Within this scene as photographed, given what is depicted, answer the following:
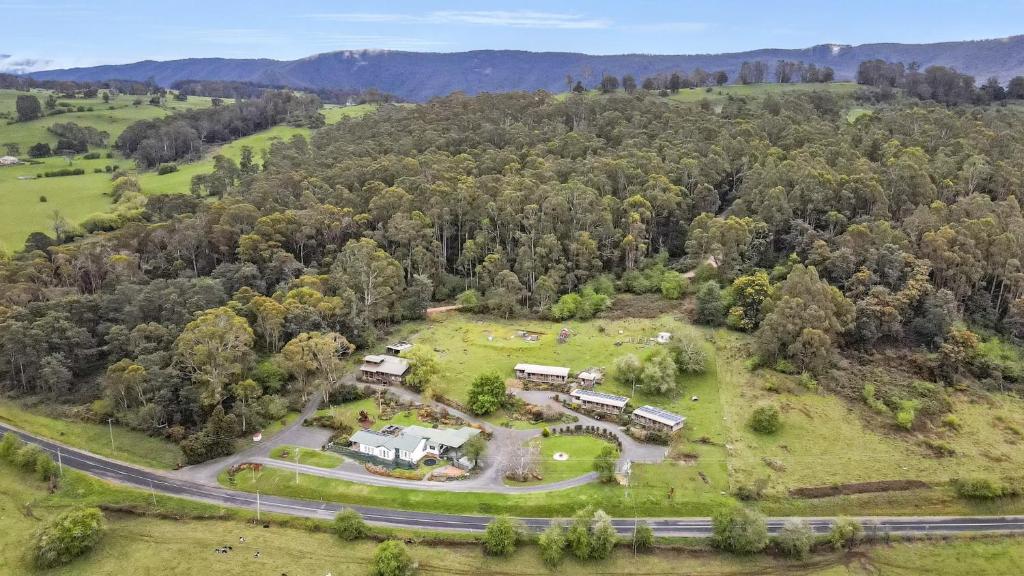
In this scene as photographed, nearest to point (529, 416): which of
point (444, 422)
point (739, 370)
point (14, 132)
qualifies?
point (444, 422)

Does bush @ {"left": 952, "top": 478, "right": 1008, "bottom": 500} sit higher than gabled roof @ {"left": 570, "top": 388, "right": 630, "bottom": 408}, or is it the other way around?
gabled roof @ {"left": 570, "top": 388, "right": 630, "bottom": 408}

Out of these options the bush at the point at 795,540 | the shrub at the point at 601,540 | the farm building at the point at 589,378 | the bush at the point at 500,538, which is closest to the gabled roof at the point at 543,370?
the farm building at the point at 589,378

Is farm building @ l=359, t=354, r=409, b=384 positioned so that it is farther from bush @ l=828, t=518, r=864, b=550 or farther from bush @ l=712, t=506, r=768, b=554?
bush @ l=828, t=518, r=864, b=550

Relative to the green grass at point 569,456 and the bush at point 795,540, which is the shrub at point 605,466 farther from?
the bush at point 795,540

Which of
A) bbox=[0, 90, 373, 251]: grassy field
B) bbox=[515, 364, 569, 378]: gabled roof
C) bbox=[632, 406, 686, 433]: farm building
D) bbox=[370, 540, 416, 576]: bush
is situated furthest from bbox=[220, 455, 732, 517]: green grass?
bbox=[0, 90, 373, 251]: grassy field

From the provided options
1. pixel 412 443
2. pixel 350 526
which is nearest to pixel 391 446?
pixel 412 443

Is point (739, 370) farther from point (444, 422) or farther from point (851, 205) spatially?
point (851, 205)

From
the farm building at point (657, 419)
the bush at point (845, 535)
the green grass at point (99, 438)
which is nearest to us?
the bush at point (845, 535)
